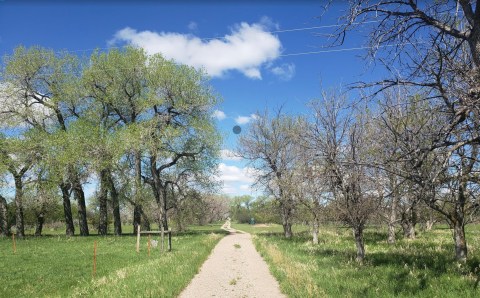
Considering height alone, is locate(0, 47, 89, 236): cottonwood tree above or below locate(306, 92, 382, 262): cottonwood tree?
above

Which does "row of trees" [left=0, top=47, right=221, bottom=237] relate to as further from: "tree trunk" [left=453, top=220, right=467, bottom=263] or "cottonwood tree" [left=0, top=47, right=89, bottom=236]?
"tree trunk" [left=453, top=220, right=467, bottom=263]

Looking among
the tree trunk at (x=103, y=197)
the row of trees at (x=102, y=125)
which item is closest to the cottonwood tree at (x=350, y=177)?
the row of trees at (x=102, y=125)

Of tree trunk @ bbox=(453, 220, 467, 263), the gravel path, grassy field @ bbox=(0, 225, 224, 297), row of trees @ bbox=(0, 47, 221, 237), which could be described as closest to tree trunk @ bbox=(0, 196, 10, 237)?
row of trees @ bbox=(0, 47, 221, 237)

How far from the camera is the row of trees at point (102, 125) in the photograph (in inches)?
1244

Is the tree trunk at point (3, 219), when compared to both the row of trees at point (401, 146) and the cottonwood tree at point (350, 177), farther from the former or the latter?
the cottonwood tree at point (350, 177)

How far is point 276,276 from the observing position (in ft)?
39.4

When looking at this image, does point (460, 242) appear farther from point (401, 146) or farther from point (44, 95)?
point (44, 95)

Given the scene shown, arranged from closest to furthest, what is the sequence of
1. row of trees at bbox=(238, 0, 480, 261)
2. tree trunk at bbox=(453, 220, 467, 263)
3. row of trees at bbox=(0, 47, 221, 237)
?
row of trees at bbox=(238, 0, 480, 261)
tree trunk at bbox=(453, 220, 467, 263)
row of trees at bbox=(0, 47, 221, 237)

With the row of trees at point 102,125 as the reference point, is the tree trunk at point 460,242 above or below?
below

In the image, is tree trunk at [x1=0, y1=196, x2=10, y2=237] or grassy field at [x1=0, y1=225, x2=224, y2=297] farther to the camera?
tree trunk at [x1=0, y1=196, x2=10, y2=237]

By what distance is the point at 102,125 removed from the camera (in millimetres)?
37062

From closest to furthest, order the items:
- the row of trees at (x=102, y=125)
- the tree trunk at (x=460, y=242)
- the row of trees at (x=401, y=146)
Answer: the row of trees at (x=401, y=146), the tree trunk at (x=460, y=242), the row of trees at (x=102, y=125)

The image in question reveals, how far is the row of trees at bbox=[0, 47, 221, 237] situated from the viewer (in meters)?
31.6

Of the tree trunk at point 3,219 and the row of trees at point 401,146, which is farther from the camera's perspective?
the tree trunk at point 3,219
